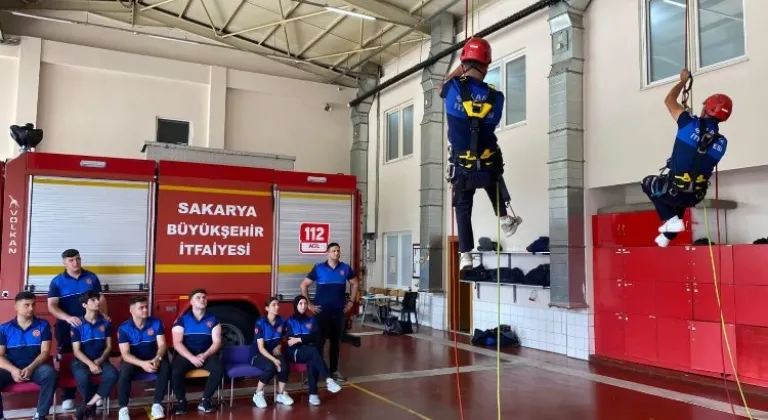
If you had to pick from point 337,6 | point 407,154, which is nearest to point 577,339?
point 407,154

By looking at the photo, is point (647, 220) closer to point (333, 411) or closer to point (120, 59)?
point (333, 411)

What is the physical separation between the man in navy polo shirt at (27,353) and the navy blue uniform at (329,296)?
9.76 ft

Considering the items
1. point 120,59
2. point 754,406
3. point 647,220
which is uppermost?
point 120,59

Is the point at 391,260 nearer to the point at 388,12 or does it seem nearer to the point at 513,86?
the point at 513,86

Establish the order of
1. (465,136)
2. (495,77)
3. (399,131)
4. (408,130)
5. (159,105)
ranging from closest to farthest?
(465,136)
(495,77)
(159,105)
(408,130)
(399,131)

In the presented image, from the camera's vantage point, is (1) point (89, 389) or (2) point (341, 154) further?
(2) point (341, 154)

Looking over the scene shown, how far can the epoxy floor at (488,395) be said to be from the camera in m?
6.05

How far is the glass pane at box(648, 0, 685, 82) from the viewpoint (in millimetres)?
8445

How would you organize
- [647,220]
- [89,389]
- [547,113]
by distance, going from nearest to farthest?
[89,389] → [647,220] → [547,113]

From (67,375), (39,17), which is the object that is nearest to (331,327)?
(67,375)

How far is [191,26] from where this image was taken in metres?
14.6

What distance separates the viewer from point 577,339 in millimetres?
9500

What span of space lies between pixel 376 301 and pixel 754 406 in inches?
330

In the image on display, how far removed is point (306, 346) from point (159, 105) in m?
10.0
